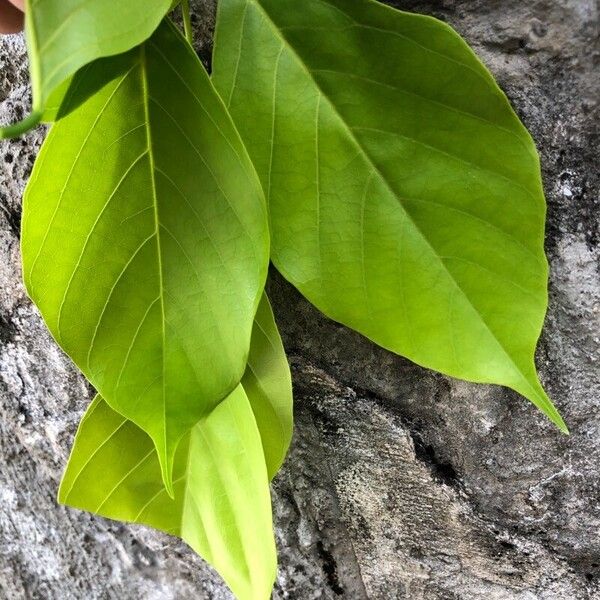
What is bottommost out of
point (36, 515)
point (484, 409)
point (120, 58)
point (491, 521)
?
point (36, 515)

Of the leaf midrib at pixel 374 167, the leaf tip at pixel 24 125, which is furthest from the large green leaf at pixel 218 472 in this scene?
the leaf tip at pixel 24 125

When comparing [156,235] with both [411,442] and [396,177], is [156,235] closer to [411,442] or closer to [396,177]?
[396,177]

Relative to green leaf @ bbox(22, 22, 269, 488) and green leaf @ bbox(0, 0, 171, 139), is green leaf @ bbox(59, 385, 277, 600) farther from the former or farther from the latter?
green leaf @ bbox(0, 0, 171, 139)

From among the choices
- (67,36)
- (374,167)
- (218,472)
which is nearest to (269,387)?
(218,472)

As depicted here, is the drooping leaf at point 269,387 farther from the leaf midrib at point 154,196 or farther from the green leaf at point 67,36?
the green leaf at point 67,36

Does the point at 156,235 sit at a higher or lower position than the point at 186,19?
lower

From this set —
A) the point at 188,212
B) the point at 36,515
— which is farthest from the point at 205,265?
the point at 36,515

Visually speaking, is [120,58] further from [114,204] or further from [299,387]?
[299,387]
